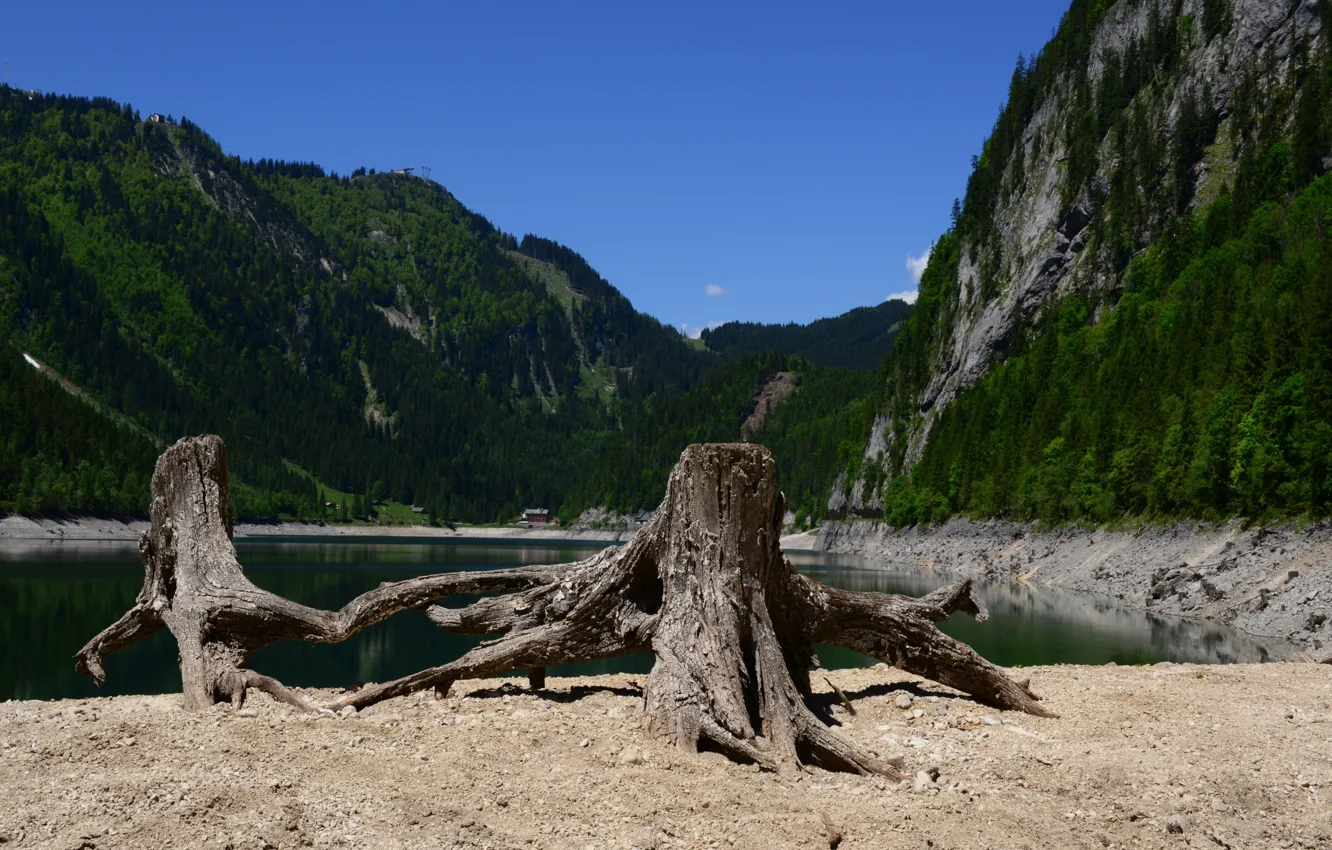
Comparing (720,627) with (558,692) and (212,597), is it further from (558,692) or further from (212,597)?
(212,597)

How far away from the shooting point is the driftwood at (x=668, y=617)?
10336 millimetres

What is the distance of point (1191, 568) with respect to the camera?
4891 cm

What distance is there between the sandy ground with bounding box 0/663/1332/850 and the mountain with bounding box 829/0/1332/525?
38.9 m

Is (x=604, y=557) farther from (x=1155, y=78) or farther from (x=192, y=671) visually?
(x=1155, y=78)

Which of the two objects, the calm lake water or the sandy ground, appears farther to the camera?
the calm lake water

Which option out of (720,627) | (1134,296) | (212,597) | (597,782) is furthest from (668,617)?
(1134,296)

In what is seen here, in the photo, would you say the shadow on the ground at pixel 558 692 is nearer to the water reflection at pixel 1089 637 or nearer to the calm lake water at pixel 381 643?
the calm lake water at pixel 381 643

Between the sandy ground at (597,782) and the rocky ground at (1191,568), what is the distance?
1272cm

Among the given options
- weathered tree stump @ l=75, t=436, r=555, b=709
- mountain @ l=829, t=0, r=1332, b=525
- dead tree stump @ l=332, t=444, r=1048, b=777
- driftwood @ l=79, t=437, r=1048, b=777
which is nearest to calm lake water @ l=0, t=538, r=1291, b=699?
weathered tree stump @ l=75, t=436, r=555, b=709

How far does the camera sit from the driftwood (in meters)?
10.3

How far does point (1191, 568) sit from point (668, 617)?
44.8 meters

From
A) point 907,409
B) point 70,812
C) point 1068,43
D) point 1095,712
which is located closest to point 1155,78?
point 1068,43

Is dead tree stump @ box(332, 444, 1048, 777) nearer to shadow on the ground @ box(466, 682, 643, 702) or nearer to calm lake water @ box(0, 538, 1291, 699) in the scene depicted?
shadow on the ground @ box(466, 682, 643, 702)

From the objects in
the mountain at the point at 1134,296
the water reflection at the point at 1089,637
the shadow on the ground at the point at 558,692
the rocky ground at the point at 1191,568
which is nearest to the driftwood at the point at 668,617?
the shadow on the ground at the point at 558,692
